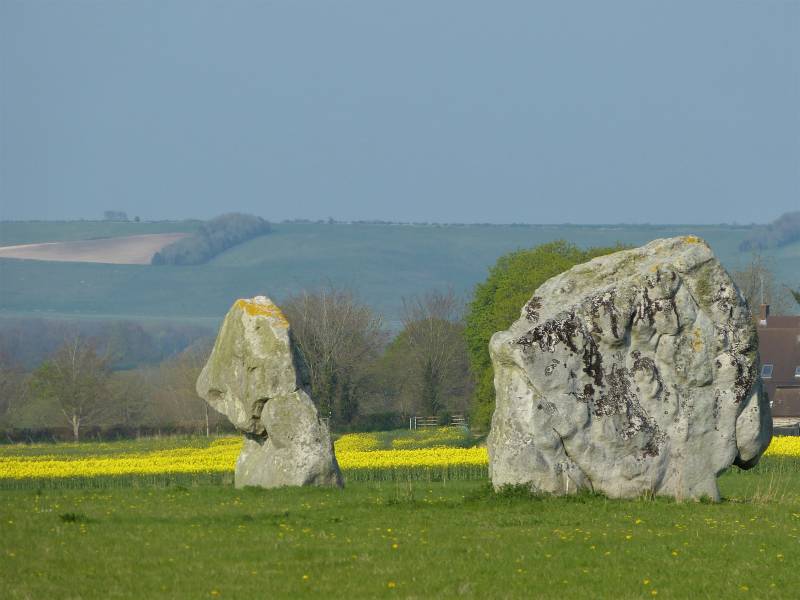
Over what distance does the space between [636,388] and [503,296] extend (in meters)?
52.7

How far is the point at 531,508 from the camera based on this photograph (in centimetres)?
2169

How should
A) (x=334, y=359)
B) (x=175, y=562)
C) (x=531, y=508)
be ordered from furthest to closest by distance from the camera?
(x=334, y=359) < (x=531, y=508) < (x=175, y=562)

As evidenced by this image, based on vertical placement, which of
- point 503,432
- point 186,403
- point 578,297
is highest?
point 578,297

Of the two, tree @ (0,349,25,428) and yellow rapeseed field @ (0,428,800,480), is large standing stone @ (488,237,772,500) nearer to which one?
yellow rapeseed field @ (0,428,800,480)

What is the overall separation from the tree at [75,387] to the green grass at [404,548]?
59901 millimetres

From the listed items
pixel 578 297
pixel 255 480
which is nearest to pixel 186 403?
pixel 255 480

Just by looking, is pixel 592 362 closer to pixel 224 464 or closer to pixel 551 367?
pixel 551 367

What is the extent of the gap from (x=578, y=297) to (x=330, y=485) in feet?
26.4

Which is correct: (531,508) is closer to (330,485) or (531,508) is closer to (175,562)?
(175,562)

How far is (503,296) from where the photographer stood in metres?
75.9

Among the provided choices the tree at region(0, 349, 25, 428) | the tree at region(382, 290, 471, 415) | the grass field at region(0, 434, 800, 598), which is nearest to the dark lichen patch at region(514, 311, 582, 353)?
the grass field at region(0, 434, 800, 598)

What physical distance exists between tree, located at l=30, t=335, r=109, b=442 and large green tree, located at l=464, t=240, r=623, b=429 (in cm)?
2232

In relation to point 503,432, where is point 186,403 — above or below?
below

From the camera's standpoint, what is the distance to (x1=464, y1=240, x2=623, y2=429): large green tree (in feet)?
233
